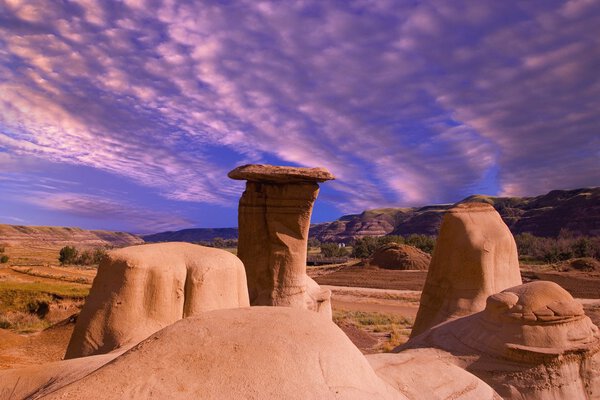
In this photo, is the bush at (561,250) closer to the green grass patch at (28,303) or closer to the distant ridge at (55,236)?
the green grass patch at (28,303)

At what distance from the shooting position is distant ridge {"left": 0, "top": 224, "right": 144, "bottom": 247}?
8794 cm

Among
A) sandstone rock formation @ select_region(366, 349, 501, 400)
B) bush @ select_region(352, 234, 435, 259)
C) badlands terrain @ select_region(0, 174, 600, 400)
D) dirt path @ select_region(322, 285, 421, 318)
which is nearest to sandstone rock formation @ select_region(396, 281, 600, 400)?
badlands terrain @ select_region(0, 174, 600, 400)

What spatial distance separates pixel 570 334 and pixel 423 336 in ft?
5.59

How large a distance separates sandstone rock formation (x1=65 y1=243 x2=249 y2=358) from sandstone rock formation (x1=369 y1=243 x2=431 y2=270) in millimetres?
28963

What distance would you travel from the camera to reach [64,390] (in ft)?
6.20

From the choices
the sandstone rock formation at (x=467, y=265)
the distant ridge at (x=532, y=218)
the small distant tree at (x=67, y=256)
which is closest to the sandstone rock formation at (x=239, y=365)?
the sandstone rock formation at (x=467, y=265)

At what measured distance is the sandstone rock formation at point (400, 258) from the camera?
32.9m

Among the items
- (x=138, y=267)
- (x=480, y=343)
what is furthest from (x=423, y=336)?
(x=138, y=267)

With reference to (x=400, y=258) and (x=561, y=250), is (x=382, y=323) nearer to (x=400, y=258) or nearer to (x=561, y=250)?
(x=400, y=258)

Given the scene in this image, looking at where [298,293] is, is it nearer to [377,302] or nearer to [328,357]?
[328,357]

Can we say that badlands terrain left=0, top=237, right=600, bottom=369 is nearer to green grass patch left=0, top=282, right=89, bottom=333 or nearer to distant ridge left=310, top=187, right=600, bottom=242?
green grass patch left=0, top=282, right=89, bottom=333

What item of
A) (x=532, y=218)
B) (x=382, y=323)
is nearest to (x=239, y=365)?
(x=382, y=323)

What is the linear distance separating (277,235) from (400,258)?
24645mm

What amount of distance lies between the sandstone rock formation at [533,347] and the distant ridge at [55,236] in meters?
85.0
